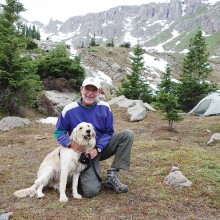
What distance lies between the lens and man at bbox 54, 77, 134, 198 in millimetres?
6344

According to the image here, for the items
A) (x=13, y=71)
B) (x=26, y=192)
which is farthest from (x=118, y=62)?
(x=26, y=192)

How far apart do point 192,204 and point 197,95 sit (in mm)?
19513

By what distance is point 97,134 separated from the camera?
6.66 m

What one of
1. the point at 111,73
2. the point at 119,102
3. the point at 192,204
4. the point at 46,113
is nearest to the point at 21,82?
the point at 46,113

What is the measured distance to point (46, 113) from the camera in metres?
17.7

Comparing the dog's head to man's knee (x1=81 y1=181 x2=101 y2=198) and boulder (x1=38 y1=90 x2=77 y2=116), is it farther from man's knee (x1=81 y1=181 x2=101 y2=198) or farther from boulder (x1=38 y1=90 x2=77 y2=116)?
boulder (x1=38 y1=90 x2=77 y2=116)

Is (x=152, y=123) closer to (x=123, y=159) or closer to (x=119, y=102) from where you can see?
(x=119, y=102)

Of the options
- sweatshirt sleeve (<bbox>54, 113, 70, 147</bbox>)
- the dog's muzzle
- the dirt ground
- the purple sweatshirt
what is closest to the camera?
the dirt ground

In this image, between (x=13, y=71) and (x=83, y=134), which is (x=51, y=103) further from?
(x=83, y=134)

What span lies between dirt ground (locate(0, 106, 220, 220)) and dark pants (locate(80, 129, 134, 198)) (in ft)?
0.72

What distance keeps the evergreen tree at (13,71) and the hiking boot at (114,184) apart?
9.79m

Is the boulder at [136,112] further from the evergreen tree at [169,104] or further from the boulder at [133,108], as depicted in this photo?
the evergreen tree at [169,104]

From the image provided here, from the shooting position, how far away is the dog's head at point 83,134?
19.6ft

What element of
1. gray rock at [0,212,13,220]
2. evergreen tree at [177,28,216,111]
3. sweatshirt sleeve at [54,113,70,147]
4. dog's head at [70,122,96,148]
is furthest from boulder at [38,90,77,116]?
gray rock at [0,212,13,220]
